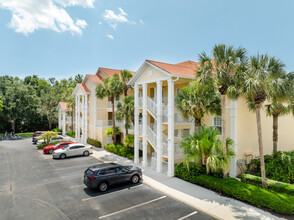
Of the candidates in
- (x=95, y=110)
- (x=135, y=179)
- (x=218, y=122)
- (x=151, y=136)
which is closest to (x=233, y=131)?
(x=218, y=122)

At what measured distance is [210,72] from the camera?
11688 mm

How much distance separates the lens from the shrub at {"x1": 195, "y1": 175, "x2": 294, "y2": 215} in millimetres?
9113

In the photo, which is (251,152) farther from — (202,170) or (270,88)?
(270,88)

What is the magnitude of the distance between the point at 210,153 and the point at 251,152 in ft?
17.6

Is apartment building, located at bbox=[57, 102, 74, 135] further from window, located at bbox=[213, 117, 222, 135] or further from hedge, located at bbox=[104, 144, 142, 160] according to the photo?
window, located at bbox=[213, 117, 222, 135]

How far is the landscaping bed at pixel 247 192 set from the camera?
9.16 meters

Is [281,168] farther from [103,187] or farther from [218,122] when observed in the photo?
[103,187]

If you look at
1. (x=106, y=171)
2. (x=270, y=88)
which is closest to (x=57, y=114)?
(x=106, y=171)

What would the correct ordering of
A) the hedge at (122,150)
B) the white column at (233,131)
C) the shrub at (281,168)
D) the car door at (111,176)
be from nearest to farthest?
the car door at (111,176) < the shrub at (281,168) < the white column at (233,131) < the hedge at (122,150)

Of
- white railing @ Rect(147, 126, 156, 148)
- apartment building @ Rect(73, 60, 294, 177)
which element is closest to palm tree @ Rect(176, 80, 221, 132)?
apartment building @ Rect(73, 60, 294, 177)

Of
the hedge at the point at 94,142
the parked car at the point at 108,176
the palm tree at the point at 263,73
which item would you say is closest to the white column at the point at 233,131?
the palm tree at the point at 263,73

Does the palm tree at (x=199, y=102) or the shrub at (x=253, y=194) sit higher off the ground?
the palm tree at (x=199, y=102)

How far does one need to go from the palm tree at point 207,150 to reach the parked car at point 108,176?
3792 millimetres

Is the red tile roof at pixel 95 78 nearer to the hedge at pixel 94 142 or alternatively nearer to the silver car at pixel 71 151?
the hedge at pixel 94 142
